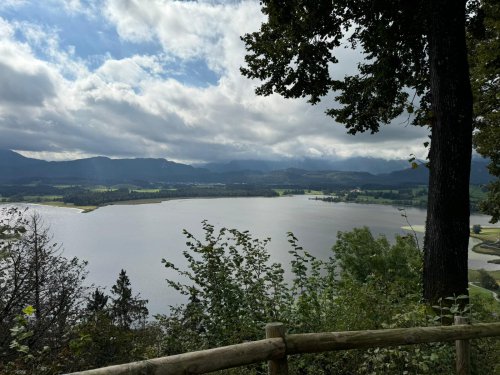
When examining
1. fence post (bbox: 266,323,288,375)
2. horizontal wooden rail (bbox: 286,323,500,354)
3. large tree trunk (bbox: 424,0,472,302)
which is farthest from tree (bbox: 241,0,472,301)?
fence post (bbox: 266,323,288,375)

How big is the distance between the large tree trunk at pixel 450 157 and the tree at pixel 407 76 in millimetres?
16

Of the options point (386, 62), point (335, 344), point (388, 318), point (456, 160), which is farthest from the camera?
point (386, 62)

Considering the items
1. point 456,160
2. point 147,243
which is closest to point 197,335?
point 456,160

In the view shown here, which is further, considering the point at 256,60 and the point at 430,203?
the point at 256,60

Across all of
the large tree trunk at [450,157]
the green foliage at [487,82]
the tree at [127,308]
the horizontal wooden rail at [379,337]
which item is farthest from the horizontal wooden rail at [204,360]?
the tree at [127,308]

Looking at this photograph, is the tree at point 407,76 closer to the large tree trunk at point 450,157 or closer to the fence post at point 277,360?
the large tree trunk at point 450,157

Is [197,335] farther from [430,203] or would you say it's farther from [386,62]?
[386,62]

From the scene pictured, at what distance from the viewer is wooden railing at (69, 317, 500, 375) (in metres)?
2.79

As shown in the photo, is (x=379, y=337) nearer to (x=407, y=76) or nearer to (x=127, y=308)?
(x=407, y=76)

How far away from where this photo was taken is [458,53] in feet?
20.8

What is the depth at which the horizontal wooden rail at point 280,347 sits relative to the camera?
2766 millimetres

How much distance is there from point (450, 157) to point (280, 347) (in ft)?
Result: 16.2

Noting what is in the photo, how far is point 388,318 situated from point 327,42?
6.62 metres

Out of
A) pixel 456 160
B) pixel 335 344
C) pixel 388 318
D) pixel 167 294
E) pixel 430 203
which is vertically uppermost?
pixel 456 160
